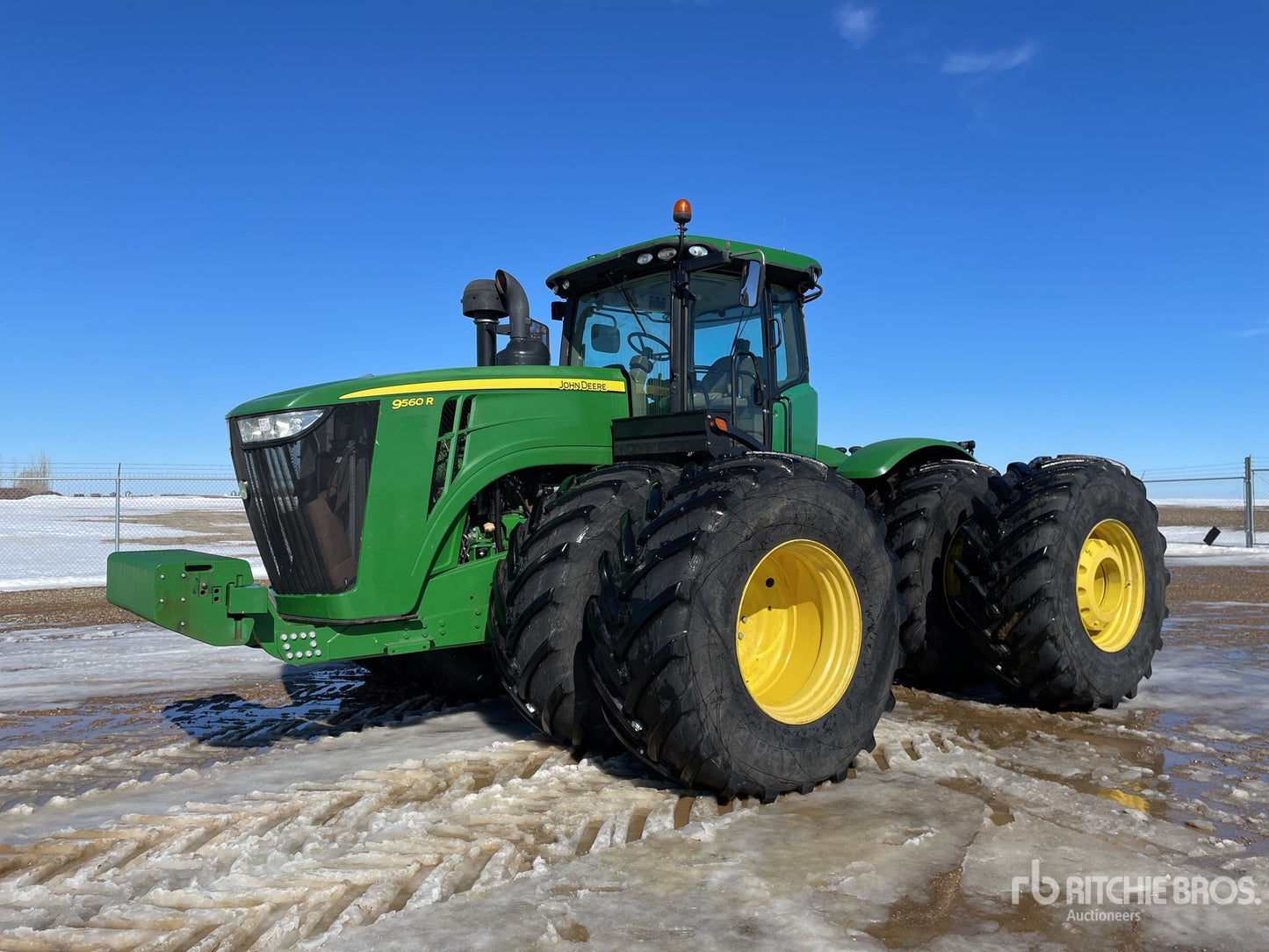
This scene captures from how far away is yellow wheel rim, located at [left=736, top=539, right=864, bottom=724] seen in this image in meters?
4.08

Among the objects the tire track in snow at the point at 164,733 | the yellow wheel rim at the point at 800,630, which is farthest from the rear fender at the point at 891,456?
the tire track in snow at the point at 164,733

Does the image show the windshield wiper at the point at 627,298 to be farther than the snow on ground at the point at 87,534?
No

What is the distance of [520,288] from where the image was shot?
534 centimetres

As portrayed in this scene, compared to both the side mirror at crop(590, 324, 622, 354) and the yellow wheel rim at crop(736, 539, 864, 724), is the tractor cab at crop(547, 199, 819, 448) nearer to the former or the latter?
the side mirror at crop(590, 324, 622, 354)

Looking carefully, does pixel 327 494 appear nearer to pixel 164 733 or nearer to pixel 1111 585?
pixel 164 733

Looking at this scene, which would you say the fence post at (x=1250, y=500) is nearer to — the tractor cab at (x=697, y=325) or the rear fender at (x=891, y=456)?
the rear fender at (x=891, y=456)

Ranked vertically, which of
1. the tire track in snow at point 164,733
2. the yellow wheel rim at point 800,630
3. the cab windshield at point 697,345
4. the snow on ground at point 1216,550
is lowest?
the tire track in snow at point 164,733

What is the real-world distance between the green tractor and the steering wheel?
0.02m

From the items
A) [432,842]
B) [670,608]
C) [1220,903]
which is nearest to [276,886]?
[432,842]

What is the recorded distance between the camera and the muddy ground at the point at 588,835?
8.64ft

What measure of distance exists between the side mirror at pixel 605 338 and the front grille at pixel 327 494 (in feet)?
5.46

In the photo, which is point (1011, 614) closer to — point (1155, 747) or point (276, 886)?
point (1155, 747)

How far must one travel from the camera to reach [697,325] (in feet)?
16.7

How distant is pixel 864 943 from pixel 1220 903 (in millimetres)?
1123
